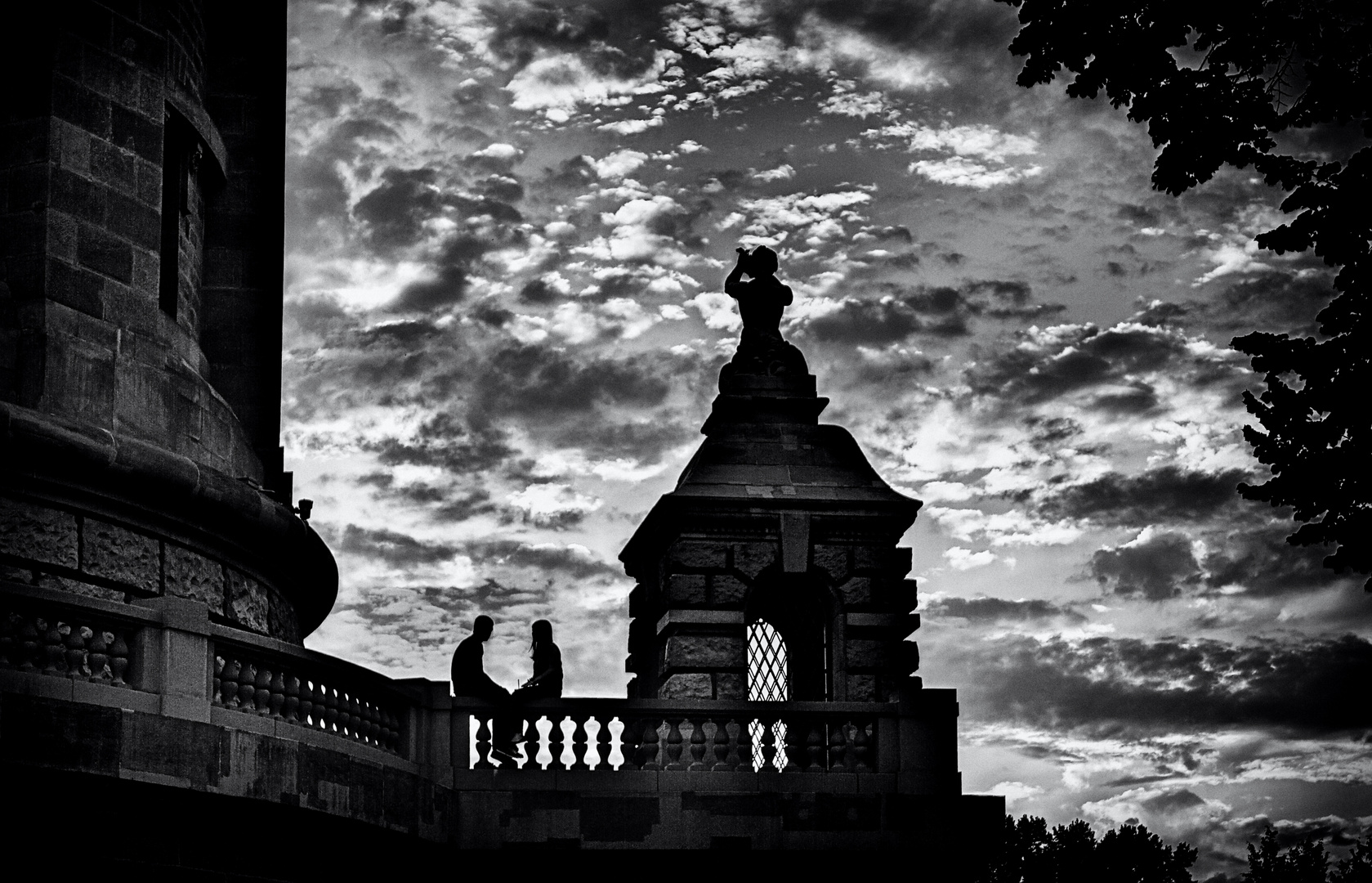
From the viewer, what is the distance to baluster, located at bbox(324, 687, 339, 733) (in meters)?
18.0

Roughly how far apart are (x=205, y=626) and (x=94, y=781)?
1.60 m

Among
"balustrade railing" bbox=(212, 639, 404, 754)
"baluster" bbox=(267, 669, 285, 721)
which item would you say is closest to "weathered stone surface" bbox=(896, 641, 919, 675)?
"balustrade railing" bbox=(212, 639, 404, 754)

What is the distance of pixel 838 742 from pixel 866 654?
1198 millimetres

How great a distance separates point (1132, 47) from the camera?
1555 centimetres

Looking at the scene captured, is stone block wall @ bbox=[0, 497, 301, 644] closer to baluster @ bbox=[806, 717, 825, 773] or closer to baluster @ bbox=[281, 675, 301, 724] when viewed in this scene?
baluster @ bbox=[281, 675, 301, 724]

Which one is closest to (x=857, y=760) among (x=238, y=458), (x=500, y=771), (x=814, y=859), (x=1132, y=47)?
(x=814, y=859)

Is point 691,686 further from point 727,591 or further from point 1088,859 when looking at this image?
point 1088,859

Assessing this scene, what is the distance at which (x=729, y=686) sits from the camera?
21.8 meters

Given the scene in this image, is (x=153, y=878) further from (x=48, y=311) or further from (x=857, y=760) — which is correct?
(x=857, y=760)

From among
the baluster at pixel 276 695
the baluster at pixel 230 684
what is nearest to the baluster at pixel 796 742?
the baluster at pixel 276 695

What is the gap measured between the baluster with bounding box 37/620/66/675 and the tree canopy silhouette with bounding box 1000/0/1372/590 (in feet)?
26.8

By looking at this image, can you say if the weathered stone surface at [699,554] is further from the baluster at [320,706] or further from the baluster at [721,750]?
the baluster at [320,706]

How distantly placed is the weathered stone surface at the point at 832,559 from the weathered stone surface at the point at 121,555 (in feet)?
22.9

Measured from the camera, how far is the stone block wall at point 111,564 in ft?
57.1
